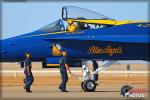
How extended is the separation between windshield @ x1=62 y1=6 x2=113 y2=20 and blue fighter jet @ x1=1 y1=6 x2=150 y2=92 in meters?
0.49

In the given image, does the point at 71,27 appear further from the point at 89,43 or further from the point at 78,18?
the point at 89,43

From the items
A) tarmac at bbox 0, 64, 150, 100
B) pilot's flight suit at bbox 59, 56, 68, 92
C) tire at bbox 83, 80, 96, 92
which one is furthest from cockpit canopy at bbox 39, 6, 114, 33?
tarmac at bbox 0, 64, 150, 100

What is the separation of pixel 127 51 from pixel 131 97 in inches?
147

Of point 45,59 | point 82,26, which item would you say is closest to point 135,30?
point 82,26

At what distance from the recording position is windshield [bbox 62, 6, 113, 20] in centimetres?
2194

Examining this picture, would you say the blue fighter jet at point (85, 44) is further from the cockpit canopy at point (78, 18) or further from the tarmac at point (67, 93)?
the tarmac at point (67, 93)

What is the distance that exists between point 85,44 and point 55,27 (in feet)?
5.01

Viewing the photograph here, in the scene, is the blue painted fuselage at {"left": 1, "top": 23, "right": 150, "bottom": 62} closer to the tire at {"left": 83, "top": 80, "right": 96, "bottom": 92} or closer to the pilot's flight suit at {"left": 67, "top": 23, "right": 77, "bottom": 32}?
the pilot's flight suit at {"left": 67, "top": 23, "right": 77, "bottom": 32}

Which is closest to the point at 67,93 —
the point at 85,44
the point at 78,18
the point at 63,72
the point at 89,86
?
the point at 63,72

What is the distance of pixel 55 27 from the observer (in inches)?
861

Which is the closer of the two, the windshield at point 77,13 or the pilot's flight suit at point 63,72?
the pilot's flight suit at point 63,72

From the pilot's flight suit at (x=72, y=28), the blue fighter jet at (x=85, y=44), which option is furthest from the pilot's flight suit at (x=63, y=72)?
the pilot's flight suit at (x=72, y=28)

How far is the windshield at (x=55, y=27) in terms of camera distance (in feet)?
71.3

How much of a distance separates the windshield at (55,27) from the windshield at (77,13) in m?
0.29
